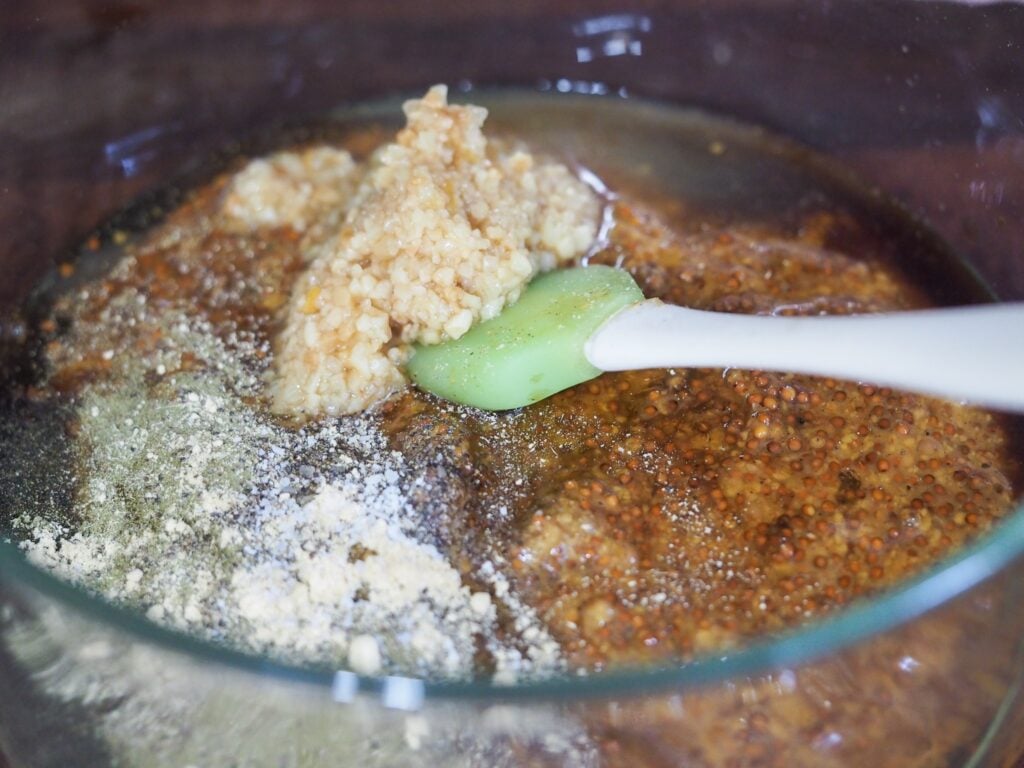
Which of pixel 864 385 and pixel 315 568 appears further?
pixel 864 385

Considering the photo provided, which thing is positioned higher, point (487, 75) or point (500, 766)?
point (487, 75)

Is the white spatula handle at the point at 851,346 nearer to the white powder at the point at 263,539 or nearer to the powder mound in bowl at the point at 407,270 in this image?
the powder mound in bowl at the point at 407,270

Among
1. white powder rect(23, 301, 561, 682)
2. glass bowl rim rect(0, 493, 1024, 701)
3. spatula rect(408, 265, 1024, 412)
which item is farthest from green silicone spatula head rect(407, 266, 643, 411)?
glass bowl rim rect(0, 493, 1024, 701)

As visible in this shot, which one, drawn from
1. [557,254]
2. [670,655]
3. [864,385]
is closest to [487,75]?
[557,254]

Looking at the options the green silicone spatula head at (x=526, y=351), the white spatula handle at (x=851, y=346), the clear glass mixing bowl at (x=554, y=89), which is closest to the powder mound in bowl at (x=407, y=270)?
the green silicone spatula head at (x=526, y=351)

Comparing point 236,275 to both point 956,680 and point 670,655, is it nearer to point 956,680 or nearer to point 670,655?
point 670,655

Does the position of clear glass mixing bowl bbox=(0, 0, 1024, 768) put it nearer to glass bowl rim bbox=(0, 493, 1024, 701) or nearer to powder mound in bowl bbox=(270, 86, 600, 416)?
glass bowl rim bbox=(0, 493, 1024, 701)
